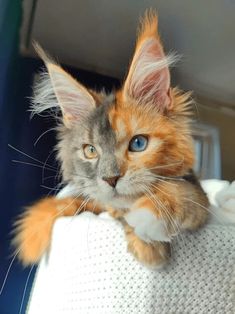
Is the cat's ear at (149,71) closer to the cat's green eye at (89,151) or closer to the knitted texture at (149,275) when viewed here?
the cat's green eye at (89,151)

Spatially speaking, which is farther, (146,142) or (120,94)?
(120,94)

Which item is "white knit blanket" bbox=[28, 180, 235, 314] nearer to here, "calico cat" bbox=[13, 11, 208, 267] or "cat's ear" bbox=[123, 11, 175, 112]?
"calico cat" bbox=[13, 11, 208, 267]

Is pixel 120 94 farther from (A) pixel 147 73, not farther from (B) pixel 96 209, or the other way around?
(B) pixel 96 209

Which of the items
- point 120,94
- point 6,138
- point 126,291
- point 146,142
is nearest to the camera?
point 126,291

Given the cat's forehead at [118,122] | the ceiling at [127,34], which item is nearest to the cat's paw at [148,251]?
the cat's forehead at [118,122]

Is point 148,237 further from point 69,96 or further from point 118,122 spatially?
point 69,96

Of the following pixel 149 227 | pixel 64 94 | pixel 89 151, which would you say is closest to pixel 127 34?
pixel 64 94

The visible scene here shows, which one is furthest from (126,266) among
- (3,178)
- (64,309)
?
(3,178)
